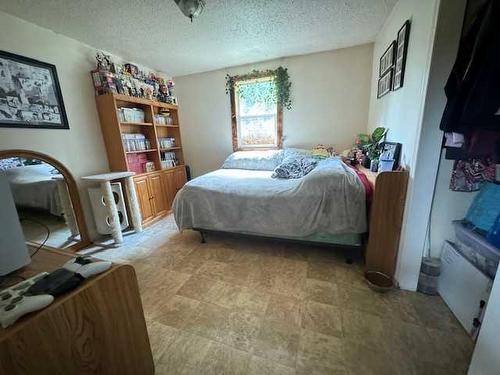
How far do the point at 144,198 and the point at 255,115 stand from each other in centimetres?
237

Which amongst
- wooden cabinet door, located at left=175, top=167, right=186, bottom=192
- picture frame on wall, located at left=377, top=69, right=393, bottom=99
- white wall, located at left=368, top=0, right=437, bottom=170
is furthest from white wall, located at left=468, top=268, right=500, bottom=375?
wooden cabinet door, located at left=175, top=167, right=186, bottom=192

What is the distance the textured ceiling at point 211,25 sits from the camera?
1874mm

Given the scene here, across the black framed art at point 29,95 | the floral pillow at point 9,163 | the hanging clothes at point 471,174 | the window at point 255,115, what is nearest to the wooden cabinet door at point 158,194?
the black framed art at point 29,95

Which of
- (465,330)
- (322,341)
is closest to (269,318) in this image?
(322,341)

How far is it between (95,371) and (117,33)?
3048 mm

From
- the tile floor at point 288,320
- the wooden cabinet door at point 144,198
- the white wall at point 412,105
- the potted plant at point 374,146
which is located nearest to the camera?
the tile floor at point 288,320

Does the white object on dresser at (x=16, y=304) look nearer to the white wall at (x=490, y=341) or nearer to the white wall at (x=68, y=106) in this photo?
the white wall at (x=490, y=341)

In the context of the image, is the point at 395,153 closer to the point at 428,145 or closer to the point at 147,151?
the point at 428,145

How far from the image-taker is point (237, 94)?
3750 millimetres

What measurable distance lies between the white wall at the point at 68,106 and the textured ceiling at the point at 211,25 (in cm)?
12

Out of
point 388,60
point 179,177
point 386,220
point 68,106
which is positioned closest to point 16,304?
point 386,220

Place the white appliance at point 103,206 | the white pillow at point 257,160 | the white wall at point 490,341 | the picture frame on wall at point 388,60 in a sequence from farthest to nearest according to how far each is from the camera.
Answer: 1. the white pillow at point 257,160
2. the white appliance at point 103,206
3. the picture frame on wall at point 388,60
4. the white wall at point 490,341

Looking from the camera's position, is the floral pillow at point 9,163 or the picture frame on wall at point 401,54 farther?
the floral pillow at point 9,163

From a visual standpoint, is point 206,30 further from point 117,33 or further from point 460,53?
point 460,53
